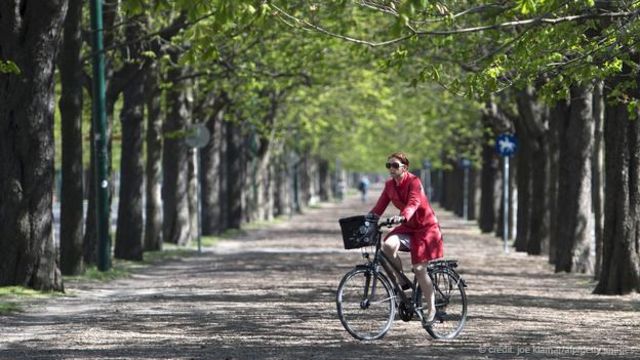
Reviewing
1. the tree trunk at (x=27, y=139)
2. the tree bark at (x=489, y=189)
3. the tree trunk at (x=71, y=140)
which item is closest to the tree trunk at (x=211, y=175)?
the tree bark at (x=489, y=189)

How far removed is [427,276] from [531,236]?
20.5 m

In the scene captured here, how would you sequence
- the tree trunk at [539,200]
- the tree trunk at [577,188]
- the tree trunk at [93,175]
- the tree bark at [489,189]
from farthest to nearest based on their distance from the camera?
the tree bark at [489,189] → the tree trunk at [539,200] → the tree trunk at [93,175] → the tree trunk at [577,188]

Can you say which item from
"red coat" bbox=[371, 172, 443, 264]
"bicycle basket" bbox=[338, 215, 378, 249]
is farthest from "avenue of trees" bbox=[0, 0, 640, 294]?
"bicycle basket" bbox=[338, 215, 378, 249]

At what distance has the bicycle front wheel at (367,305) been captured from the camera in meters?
13.2

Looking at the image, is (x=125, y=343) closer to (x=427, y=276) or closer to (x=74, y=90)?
(x=427, y=276)

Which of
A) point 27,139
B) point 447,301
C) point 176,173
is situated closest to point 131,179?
point 176,173

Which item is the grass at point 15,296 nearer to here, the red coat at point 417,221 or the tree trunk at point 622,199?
the red coat at point 417,221

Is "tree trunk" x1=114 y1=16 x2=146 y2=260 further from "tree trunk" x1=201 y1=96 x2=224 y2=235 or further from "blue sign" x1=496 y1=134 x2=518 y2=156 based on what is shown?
"tree trunk" x1=201 y1=96 x2=224 y2=235

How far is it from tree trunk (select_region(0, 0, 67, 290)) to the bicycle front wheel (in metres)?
7.54

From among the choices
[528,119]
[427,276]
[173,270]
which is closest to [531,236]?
[528,119]

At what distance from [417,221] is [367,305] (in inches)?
34.3

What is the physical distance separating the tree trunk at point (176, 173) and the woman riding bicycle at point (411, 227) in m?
21.4

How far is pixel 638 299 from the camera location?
19359 mm

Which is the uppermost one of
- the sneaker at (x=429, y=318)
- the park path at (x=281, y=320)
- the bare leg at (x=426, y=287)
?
the bare leg at (x=426, y=287)
